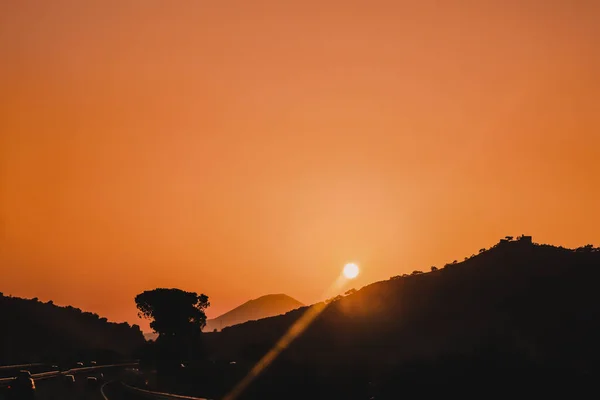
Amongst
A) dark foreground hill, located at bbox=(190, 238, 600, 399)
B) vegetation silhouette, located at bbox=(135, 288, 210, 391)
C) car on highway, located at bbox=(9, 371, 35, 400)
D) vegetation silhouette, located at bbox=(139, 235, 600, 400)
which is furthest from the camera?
vegetation silhouette, located at bbox=(135, 288, 210, 391)

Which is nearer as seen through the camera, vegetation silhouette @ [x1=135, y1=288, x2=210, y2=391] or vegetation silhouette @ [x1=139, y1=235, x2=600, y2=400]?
vegetation silhouette @ [x1=139, y1=235, x2=600, y2=400]

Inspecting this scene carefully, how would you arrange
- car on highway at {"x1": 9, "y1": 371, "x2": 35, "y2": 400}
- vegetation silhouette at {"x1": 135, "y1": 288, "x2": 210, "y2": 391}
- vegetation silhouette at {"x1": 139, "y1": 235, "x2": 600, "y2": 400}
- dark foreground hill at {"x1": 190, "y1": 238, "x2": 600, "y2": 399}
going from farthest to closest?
vegetation silhouette at {"x1": 135, "y1": 288, "x2": 210, "y2": 391} < dark foreground hill at {"x1": 190, "y1": 238, "x2": 600, "y2": 399} < vegetation silhouette at {"x1": 139, "y1": 235, "x2": 600, "y2": 400} < car on highway at {"x1": 9, "y1": 371, "x2": 35, "y2": 400}

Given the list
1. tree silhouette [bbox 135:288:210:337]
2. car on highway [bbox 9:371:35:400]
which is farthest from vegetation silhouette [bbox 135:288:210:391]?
car on highway [bbox 9:371:35:400]

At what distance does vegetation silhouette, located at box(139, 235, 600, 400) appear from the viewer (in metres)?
65.0

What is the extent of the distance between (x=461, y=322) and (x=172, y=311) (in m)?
55.7

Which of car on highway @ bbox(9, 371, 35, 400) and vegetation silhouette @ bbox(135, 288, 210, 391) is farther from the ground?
vegetation silhouette @ bbox(135, 288, 210, 391)

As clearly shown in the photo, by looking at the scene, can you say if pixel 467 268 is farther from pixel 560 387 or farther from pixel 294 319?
pixel 560 387

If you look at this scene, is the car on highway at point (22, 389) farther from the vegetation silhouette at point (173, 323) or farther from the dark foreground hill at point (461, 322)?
the vegetation silhouette at point (173, 323)

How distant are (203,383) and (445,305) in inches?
2927

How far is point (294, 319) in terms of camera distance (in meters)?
172

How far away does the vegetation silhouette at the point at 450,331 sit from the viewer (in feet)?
213

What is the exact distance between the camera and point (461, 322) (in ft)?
420

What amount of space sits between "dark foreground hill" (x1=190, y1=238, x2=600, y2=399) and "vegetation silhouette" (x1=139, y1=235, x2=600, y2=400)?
20 centimetres

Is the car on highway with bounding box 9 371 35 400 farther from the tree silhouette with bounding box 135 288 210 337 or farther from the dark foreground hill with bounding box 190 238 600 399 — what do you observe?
the tree silhouette with bounding box 135 288 210 337
